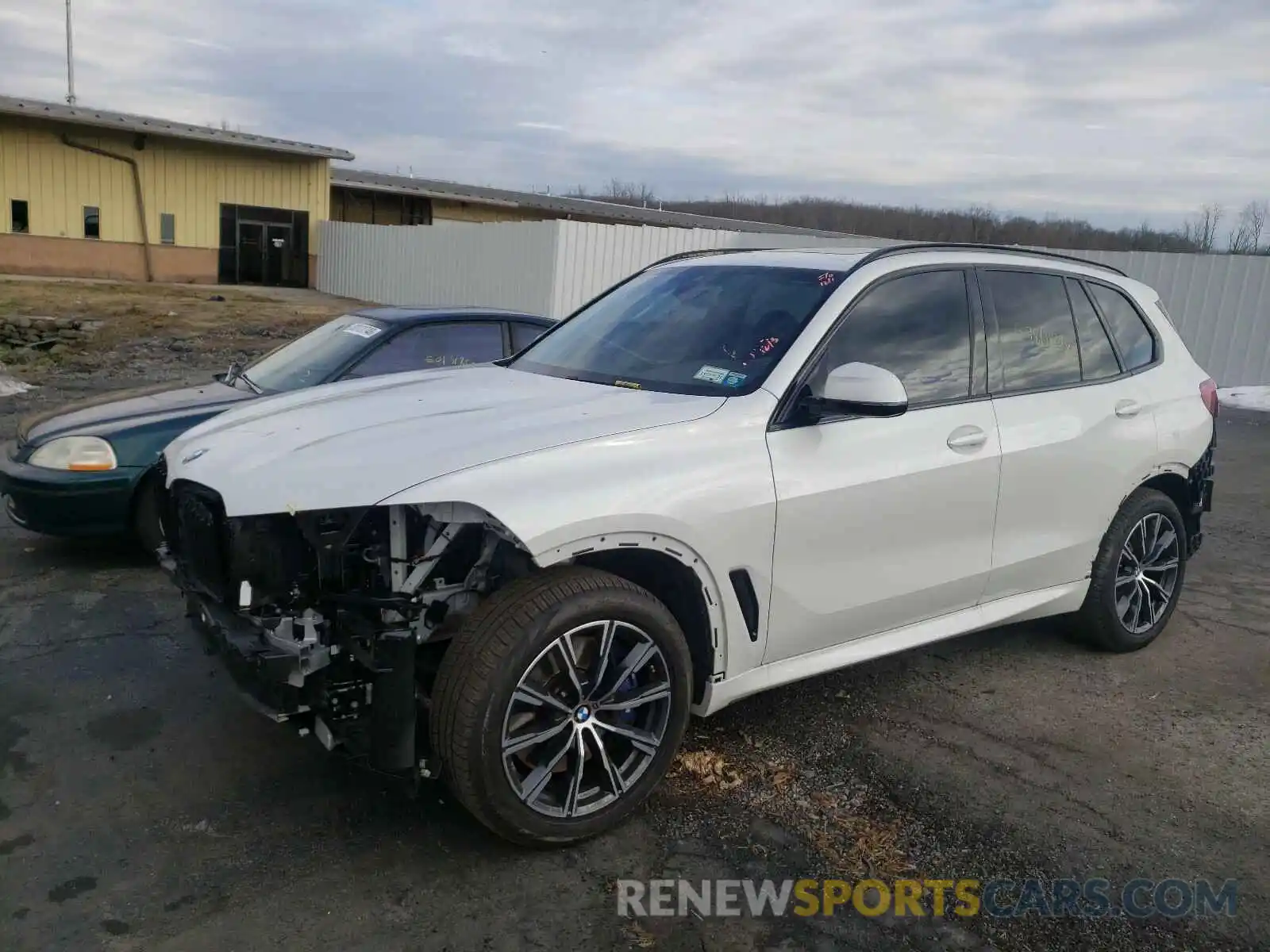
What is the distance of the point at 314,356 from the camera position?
20.4ft

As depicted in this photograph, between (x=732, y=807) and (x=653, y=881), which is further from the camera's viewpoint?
(x=732, y=807)

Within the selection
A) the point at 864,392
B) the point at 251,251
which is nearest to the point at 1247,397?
the point at 864,392

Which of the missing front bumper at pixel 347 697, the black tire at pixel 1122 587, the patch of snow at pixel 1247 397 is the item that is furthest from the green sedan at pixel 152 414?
the patch of snow at pixel 1247 397

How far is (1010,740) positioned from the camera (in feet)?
13.3

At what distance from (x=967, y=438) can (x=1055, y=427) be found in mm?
618

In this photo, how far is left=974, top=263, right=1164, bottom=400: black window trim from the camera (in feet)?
13.7

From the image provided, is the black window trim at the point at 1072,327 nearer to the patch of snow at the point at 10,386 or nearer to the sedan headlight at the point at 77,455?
the sedan headlight at the point at 77,455

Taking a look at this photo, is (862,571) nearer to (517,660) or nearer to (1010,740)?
(1010,740)

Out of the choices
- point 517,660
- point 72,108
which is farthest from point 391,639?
point 72,108

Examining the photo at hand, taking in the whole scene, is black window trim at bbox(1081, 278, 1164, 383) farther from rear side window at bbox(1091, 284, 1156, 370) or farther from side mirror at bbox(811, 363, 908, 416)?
side mirror at bbox(811, 363, 908, 416)

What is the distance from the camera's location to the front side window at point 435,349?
6094 mm

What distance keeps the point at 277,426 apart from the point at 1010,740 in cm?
308

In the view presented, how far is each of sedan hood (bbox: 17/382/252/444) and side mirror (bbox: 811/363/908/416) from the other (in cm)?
377

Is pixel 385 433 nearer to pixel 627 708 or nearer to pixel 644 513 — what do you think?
pixel 644 513
